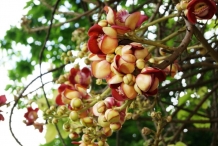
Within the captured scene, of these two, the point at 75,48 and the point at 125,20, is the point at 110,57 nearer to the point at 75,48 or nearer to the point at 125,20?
the point at 125,20

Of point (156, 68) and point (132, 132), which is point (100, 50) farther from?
point (132, 132)

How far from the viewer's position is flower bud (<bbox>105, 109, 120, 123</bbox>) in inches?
18.5

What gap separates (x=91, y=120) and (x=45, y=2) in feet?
2.70

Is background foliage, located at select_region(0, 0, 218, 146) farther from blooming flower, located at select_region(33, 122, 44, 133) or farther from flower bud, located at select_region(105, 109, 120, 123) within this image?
flower bud, located at select_region(105, 109, 120, 123)

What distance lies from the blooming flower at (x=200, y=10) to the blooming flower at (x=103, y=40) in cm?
8

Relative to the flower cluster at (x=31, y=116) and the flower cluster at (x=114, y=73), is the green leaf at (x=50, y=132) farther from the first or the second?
the flower cluster at (x=114, y=73)

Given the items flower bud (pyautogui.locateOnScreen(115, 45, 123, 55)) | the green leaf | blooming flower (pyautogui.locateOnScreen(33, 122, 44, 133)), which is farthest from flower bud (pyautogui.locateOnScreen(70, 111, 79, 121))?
the green leaf

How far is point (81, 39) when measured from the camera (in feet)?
3.33

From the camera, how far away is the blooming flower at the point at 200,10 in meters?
0.44

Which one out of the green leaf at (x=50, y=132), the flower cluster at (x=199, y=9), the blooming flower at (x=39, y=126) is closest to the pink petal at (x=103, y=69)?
the flower cluster at (x=199, y=9)

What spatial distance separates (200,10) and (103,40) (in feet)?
0.36

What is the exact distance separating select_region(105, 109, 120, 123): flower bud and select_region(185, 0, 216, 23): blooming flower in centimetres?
13

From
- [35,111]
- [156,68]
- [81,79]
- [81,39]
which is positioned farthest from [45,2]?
[156,68]

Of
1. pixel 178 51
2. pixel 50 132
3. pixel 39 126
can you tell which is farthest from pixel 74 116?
pixel 50 132
